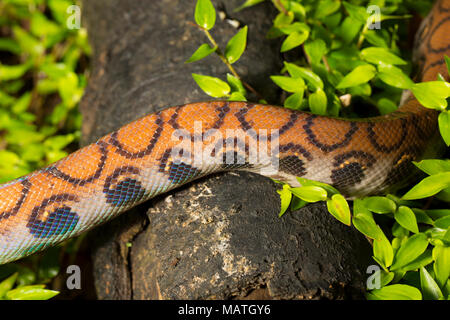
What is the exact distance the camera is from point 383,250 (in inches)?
75.7

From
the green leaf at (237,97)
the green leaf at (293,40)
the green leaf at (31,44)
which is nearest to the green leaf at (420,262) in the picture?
the green leaf at (237,97)

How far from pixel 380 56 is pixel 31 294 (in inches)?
99.4

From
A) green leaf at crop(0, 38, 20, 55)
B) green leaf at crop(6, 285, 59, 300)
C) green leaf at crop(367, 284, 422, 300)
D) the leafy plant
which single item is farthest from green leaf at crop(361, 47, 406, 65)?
green leaf at crop(0, 38, 20, 55)

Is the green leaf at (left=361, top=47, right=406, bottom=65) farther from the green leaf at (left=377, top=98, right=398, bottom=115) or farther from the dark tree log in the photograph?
the dark tree log

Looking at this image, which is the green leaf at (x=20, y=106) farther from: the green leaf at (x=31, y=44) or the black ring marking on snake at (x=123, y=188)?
the black ring marking on snake at (x=123, y=188)

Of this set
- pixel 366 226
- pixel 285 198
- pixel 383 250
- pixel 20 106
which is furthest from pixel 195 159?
pixel 20 106

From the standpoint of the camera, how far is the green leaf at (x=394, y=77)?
2.31 m

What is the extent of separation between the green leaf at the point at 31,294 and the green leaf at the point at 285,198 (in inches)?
52.9

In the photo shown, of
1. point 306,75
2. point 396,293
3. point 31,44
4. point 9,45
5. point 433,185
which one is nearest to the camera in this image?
point 396,293

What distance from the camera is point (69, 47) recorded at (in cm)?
411

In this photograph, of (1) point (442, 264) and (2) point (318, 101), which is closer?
(1) point (442, 264)

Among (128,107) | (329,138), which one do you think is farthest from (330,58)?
(128,107)

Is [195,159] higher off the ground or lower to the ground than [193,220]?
higher

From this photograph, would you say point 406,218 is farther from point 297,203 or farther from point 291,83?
point 291,83
